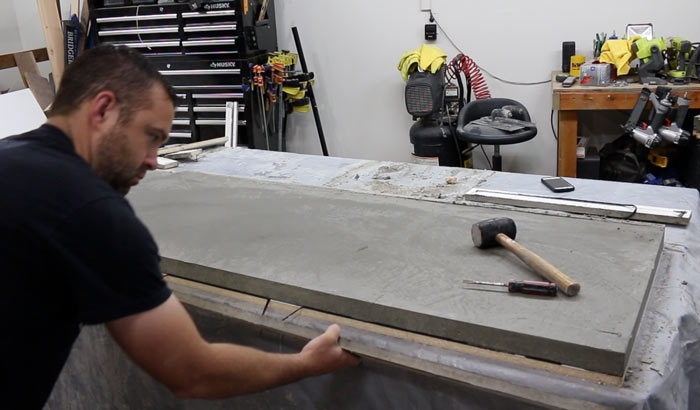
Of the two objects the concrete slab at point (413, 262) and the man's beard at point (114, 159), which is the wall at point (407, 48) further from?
the man's beard at point (114, 159)

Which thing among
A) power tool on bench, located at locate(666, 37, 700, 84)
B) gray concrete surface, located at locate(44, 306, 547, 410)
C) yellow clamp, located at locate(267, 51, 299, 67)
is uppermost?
yellow clamp, located at locate(267, 51, 299, 67)

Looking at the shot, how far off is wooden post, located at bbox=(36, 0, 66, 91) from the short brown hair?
342cm

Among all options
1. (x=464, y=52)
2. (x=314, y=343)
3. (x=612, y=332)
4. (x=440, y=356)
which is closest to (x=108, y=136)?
(x=314, y=343)

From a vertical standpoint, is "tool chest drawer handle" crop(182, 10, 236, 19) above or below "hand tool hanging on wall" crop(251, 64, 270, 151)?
above

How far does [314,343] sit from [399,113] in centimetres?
313

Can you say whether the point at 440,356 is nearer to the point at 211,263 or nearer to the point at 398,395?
the point at 398,395

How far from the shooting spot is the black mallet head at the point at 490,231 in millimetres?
1348

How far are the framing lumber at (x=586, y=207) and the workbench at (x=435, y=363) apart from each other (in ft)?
0.12

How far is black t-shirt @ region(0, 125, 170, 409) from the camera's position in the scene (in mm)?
849

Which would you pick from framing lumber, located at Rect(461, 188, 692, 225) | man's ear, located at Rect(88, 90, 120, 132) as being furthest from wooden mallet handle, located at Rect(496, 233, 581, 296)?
man's ear, located at Rect(88, 90, 120, 132)

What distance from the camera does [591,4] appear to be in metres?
3.46

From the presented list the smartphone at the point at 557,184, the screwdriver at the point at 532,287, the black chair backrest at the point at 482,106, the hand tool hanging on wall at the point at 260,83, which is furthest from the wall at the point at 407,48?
the screwdriver at the point at 532,287

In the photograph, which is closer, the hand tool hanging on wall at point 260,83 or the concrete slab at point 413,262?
the concrete slab at point 413,262

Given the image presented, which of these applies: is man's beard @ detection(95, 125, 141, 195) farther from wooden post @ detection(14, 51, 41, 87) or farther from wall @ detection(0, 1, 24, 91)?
wall @ detection(0, 1, 24, 91)
